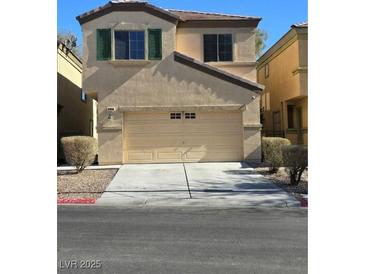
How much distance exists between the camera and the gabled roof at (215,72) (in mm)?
17500

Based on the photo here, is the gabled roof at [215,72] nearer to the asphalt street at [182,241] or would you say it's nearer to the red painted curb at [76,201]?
the red painted curb at [76,201]

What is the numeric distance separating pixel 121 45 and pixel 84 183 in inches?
271

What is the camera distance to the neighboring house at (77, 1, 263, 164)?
57.6 feet

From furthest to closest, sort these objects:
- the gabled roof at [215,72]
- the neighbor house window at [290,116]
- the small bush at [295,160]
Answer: the neighbor house window at [290,116] → the gabled roof at [215,72] → the small bush at [295,160]

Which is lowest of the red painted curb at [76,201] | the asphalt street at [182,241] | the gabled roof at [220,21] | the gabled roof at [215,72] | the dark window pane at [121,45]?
the red painted curb at [76,201]

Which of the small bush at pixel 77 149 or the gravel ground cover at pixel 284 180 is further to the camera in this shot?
the small bush at pixel 77 149

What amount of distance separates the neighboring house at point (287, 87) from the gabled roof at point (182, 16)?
2.25 meters

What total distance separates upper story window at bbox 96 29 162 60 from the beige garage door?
2.39 metres

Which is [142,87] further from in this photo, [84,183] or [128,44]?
[84,183]

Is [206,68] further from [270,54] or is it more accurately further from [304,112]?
[270,54]

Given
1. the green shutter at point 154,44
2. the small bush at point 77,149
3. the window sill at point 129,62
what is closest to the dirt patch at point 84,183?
the small bush at point 77,149

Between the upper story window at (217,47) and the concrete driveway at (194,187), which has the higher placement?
the upper story window at (217,47)

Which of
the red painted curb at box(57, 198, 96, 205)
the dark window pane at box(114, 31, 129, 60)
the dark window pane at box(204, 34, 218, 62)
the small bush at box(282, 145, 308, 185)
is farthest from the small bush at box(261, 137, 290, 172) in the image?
the red painted curb at box(57, 198, 96, 205)
